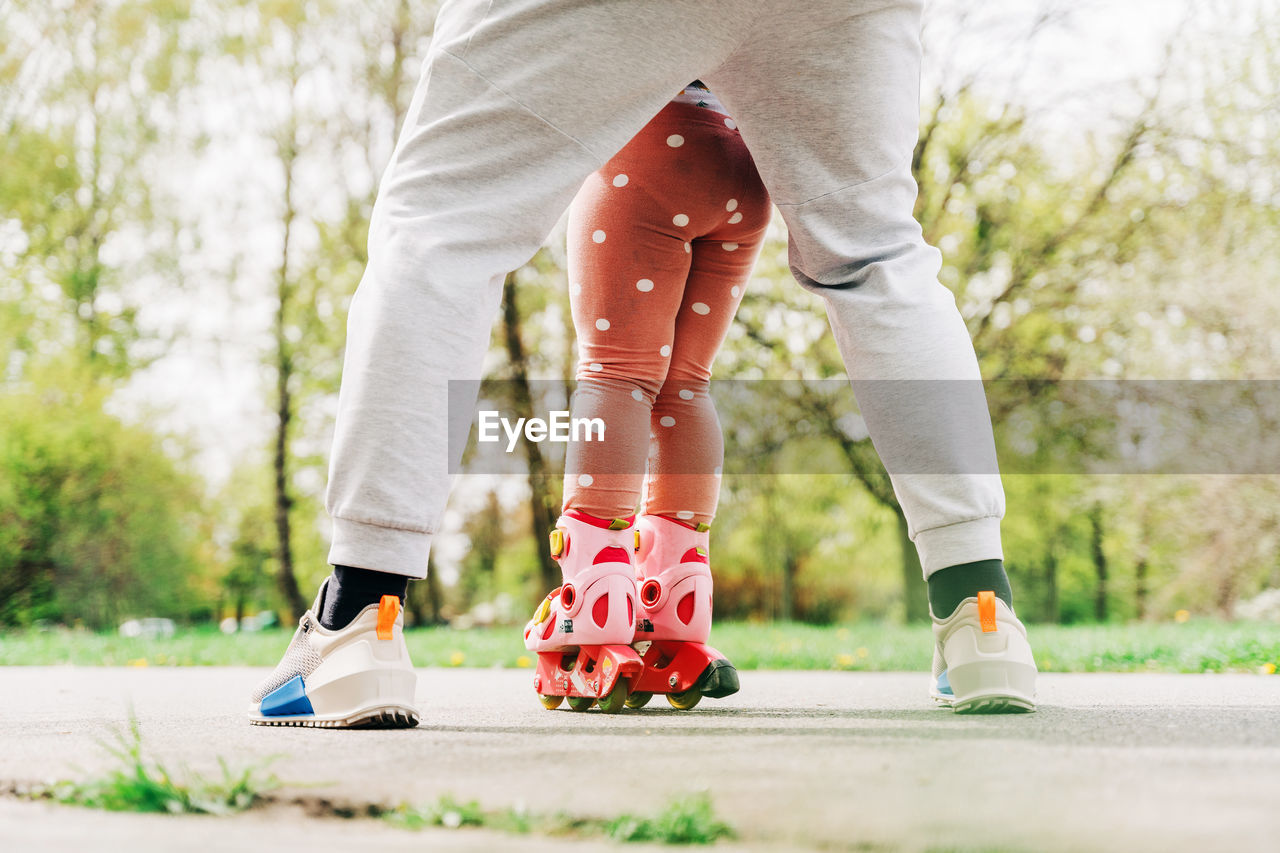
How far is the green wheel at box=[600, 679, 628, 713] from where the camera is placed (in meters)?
1.73

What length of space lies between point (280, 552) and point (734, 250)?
11905 mm

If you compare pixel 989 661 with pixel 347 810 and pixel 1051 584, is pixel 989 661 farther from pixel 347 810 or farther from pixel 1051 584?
pixel 1051 584

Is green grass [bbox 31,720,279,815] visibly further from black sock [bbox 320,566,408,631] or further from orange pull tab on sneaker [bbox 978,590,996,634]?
orange pull tab on sneaker [bbox 978,590,996,634]

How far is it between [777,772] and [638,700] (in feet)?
3.00

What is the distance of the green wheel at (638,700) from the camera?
189 centimetres

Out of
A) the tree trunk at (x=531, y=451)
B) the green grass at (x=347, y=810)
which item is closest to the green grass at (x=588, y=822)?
the green grass at (x=347, y=810)

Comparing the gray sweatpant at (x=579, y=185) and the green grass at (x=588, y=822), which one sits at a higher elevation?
the gray sweatpant at (x=579, y=185)

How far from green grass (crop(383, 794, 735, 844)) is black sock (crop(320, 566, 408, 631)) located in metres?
0.59

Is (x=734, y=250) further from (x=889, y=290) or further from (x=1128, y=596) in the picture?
(x=1128, y=596)

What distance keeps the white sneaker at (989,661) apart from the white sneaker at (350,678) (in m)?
0.83

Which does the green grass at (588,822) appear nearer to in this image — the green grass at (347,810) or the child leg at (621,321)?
the green grass at (347,810)

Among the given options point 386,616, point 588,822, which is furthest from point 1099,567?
point 588,822

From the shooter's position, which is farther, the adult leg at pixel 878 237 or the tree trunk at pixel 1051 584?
the tree trunk at pixel 1051 584

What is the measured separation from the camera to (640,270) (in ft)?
6.29
